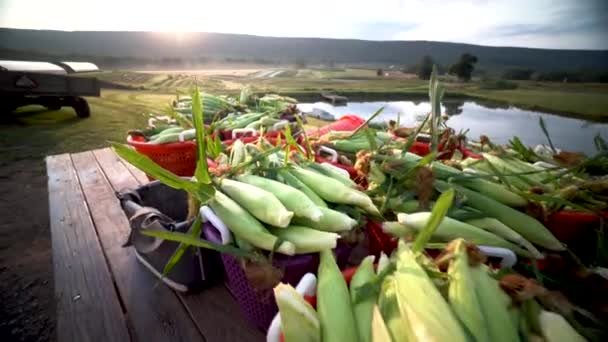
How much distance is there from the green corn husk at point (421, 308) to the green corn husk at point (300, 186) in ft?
0.94

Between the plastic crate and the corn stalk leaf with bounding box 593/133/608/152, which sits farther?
the corn stalk leaf with bounding box 593/133/608/152

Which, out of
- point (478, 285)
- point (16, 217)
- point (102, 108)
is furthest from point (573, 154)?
point (102, 108)

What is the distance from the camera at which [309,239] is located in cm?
61

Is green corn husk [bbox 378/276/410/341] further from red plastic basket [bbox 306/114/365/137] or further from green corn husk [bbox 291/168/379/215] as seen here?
red plastic basket [bbox 306/114/365/137]

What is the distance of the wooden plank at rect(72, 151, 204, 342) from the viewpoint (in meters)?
0.78

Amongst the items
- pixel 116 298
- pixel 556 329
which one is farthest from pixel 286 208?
pixel 116 298

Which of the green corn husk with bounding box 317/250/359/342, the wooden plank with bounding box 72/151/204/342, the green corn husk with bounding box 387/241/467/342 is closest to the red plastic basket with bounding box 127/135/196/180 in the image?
the wooden plank with bounding box 72/151/204/342

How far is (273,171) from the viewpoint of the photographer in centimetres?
89

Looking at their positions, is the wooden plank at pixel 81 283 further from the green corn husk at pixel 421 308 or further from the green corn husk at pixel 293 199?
the green corn husk at pixel 421 308

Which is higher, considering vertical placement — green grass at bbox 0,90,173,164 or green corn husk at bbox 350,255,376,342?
green corn husk at bbox 350,255,376,342

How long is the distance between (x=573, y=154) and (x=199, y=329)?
1.45m

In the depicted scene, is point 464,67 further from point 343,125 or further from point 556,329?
point 556,329

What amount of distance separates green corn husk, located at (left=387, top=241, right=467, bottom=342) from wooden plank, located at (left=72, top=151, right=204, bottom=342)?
56 cm

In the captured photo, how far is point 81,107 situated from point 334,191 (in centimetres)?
647
